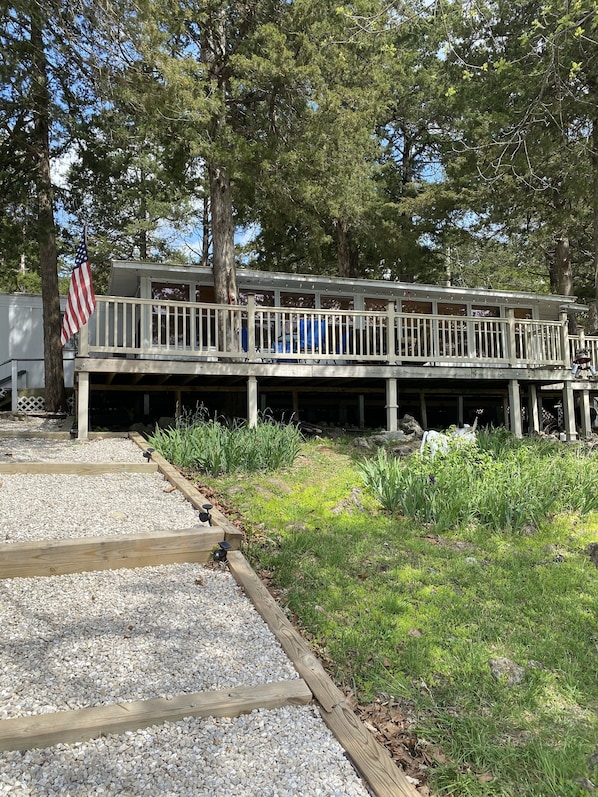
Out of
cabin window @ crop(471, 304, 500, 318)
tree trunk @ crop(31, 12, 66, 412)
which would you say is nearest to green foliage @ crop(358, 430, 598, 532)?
tree trunk @ crop(31, 12, 66, 412)

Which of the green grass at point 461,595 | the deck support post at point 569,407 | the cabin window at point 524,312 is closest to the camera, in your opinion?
the green grass at point 461,595

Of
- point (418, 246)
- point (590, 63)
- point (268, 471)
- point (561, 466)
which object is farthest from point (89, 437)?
point (418, 246)

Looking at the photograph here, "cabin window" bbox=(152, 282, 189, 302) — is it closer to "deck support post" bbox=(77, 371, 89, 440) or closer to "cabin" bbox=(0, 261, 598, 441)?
"cabin" bbox=(0, 261, 598, 441)

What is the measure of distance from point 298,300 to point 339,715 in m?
13.3

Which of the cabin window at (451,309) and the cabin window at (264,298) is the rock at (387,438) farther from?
the cabin window at (451,309)

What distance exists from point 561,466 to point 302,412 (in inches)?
307

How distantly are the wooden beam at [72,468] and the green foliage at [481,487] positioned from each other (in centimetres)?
268

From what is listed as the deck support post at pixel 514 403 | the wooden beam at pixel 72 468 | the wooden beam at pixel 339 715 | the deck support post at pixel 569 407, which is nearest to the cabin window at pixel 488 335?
the deck support post at pixel 514 403

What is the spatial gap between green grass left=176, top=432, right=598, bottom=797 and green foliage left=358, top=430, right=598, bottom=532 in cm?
2

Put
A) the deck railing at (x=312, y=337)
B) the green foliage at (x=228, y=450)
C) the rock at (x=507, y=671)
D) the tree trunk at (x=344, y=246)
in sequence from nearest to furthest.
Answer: the rock at (x=507, y=671) → the green foliage at (x=228, y=450) → the deck railing at (x=312, y=337) → the tree trunk at (x=344, y=246)

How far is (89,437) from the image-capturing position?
882 cm

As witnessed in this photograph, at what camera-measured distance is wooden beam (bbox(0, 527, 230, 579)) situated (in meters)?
3.45

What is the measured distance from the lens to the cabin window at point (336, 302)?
1530 cm

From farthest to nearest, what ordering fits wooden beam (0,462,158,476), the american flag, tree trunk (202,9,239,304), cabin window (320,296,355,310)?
1. cabin window (320,296,355,310)
2. tree trunk (202,9,239,304)
3. the american flag
4. wooden beam (0,462,158,476)
